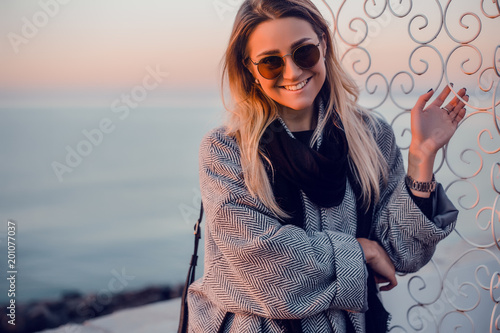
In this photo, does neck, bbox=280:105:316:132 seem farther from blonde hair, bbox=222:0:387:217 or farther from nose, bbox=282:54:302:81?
nose, bbox=282:54:302:81

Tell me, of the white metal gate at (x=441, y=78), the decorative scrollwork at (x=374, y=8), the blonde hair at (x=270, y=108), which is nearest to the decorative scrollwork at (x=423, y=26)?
the white metal gate at (x=441, y=78)

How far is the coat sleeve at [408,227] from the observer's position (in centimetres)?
161

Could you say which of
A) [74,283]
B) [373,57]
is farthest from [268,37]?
[74,283]

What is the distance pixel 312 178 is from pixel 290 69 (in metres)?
0.36

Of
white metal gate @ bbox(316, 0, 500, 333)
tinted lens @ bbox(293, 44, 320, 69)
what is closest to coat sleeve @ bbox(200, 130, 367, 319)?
tinted lens @ bbox(293, 44, 320, 69)

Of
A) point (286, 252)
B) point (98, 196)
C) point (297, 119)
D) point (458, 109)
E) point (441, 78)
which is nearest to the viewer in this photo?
Result: point (286, 252)

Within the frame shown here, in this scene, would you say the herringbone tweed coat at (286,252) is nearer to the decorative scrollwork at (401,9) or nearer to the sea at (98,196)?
the decorative scrollwork at (401,9)

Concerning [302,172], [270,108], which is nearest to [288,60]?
[270,108]

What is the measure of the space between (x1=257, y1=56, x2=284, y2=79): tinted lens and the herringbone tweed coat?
0.86ft

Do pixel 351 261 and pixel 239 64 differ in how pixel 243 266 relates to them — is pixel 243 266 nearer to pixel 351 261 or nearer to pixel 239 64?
pixel 351 261

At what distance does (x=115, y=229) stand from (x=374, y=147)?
10.4 ft

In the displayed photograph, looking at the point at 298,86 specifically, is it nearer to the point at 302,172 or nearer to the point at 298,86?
the point at 298,86

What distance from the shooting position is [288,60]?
63.0 inches

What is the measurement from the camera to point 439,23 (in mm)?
2113
